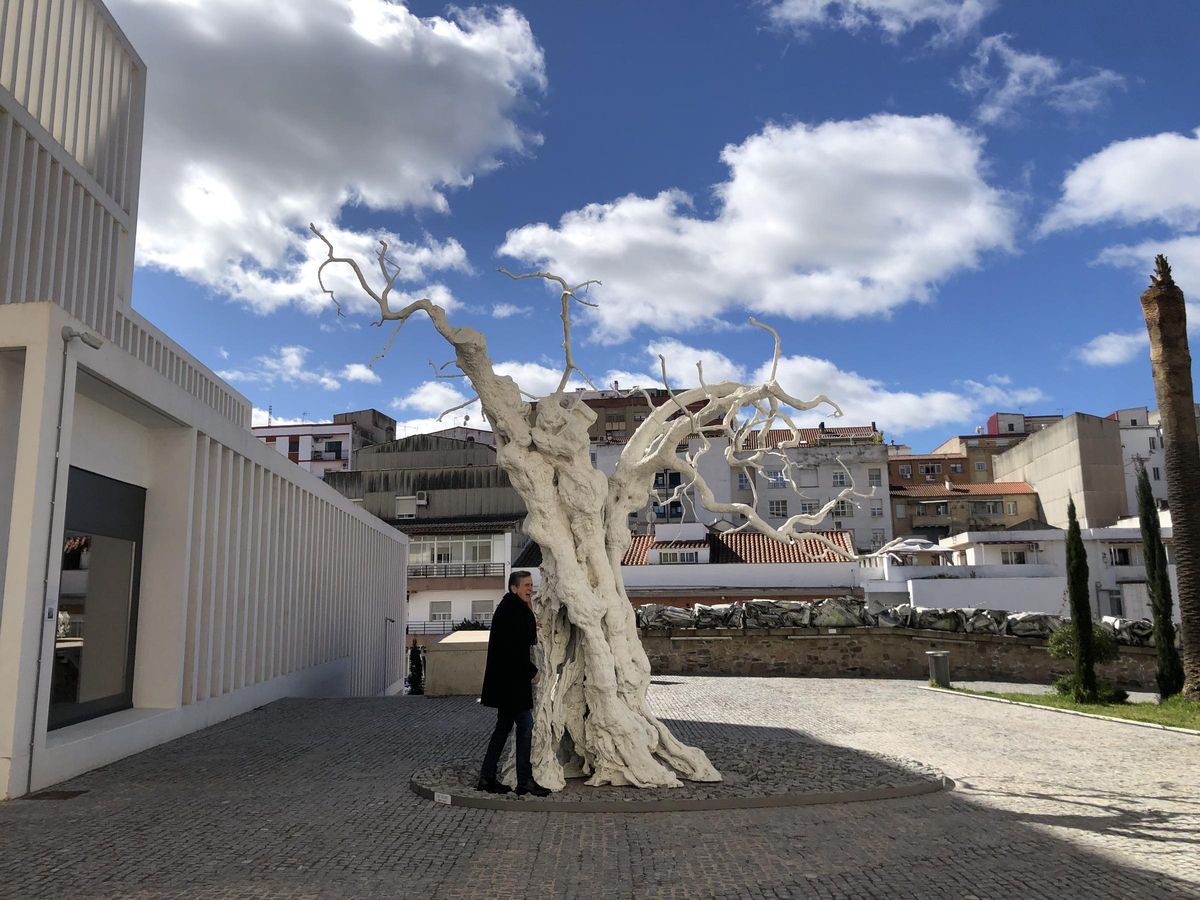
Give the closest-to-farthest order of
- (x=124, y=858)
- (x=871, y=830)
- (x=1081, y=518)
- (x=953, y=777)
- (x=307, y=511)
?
(x=124, y=858)
(x=871, y=830)
(x=953, y=777)
(x=307, y=511)
(x=1081, y=518)

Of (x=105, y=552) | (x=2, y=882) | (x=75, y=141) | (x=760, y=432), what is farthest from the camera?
(x=75, y=141)

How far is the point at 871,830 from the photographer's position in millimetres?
6492

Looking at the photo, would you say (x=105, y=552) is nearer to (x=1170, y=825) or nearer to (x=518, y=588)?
(x=518, y=588)

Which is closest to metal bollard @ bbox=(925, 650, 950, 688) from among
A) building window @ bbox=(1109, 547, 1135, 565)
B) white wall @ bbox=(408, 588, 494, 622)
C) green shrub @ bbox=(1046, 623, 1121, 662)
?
green shrub @ bbox=(1046, 623, 1121, 662)

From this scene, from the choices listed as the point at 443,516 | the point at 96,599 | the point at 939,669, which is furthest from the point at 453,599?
the point at 96,599

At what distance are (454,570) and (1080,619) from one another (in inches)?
1197

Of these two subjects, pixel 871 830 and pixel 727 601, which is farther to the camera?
pixel 727 601

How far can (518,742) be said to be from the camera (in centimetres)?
749

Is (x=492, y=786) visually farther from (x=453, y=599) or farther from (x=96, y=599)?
(x=453, y=599)

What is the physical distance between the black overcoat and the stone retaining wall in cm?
1451

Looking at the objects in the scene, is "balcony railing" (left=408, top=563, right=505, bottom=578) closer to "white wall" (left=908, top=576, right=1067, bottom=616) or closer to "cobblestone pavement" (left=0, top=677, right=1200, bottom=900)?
"white wall" (left=908, top=576, right=1067, bottom=616)

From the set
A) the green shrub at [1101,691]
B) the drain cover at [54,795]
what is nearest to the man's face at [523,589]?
the drain cover at [54,795]

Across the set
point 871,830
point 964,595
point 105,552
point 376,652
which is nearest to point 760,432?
point 871,830

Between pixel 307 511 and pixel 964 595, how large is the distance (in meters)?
24.9
